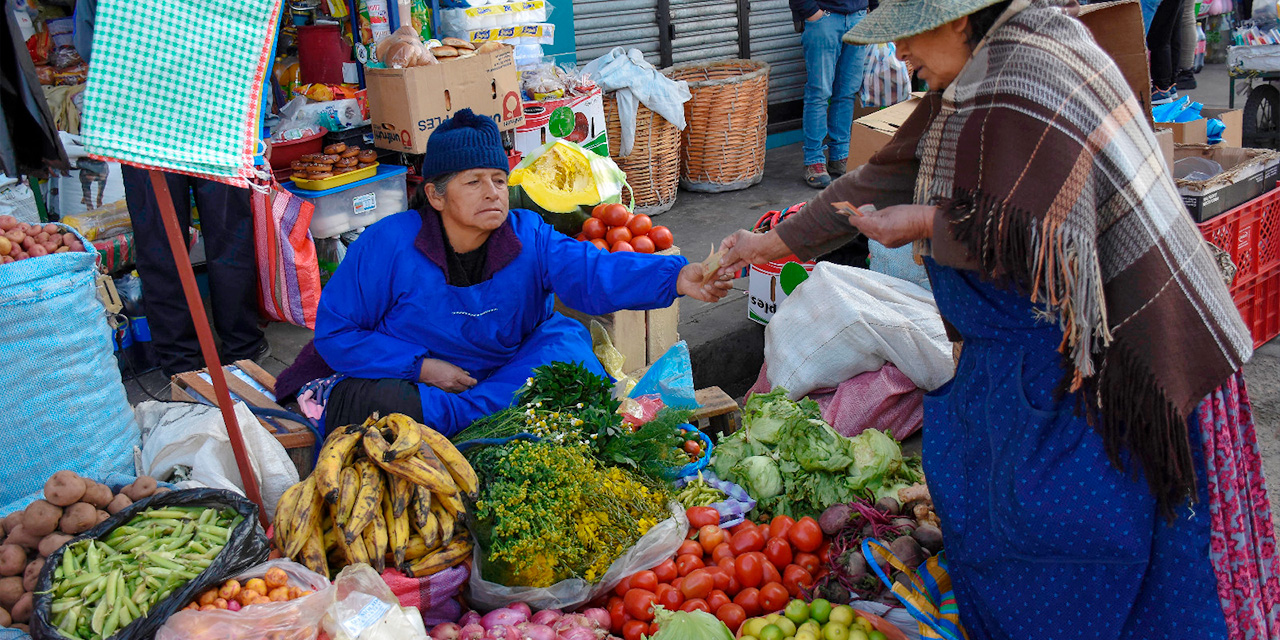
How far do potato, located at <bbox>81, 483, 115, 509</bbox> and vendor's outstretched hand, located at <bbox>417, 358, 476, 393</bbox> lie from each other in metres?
1.12

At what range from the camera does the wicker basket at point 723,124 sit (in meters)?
6.76

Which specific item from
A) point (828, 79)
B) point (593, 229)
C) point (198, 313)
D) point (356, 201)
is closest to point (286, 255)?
point (356, 201)

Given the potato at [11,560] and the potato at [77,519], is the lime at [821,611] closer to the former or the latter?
the potato at [77,519]

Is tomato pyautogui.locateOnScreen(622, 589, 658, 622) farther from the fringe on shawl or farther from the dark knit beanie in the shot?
the dark knit beanie

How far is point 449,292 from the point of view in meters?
3.22

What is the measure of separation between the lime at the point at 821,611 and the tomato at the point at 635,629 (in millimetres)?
458

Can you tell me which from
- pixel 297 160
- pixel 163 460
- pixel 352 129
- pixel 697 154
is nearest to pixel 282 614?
pixel 163 460

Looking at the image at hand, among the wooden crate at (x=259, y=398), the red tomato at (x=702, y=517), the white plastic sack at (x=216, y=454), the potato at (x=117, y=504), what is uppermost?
the potato at (x=117, y=504)

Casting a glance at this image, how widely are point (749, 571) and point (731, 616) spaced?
174 millimetres

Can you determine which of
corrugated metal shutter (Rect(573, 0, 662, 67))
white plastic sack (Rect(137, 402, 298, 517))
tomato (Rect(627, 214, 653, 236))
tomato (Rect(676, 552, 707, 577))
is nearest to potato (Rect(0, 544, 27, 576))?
white plastic sack (Rect(137, 402, 298, 517))

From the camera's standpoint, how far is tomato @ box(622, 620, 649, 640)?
257 cm

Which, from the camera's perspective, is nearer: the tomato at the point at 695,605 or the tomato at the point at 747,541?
the tomato at the point at 695,605

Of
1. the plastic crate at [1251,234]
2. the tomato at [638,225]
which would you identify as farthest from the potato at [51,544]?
the plastic crate at [1251,234]

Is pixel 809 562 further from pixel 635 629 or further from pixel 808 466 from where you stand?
pixel 635 629
